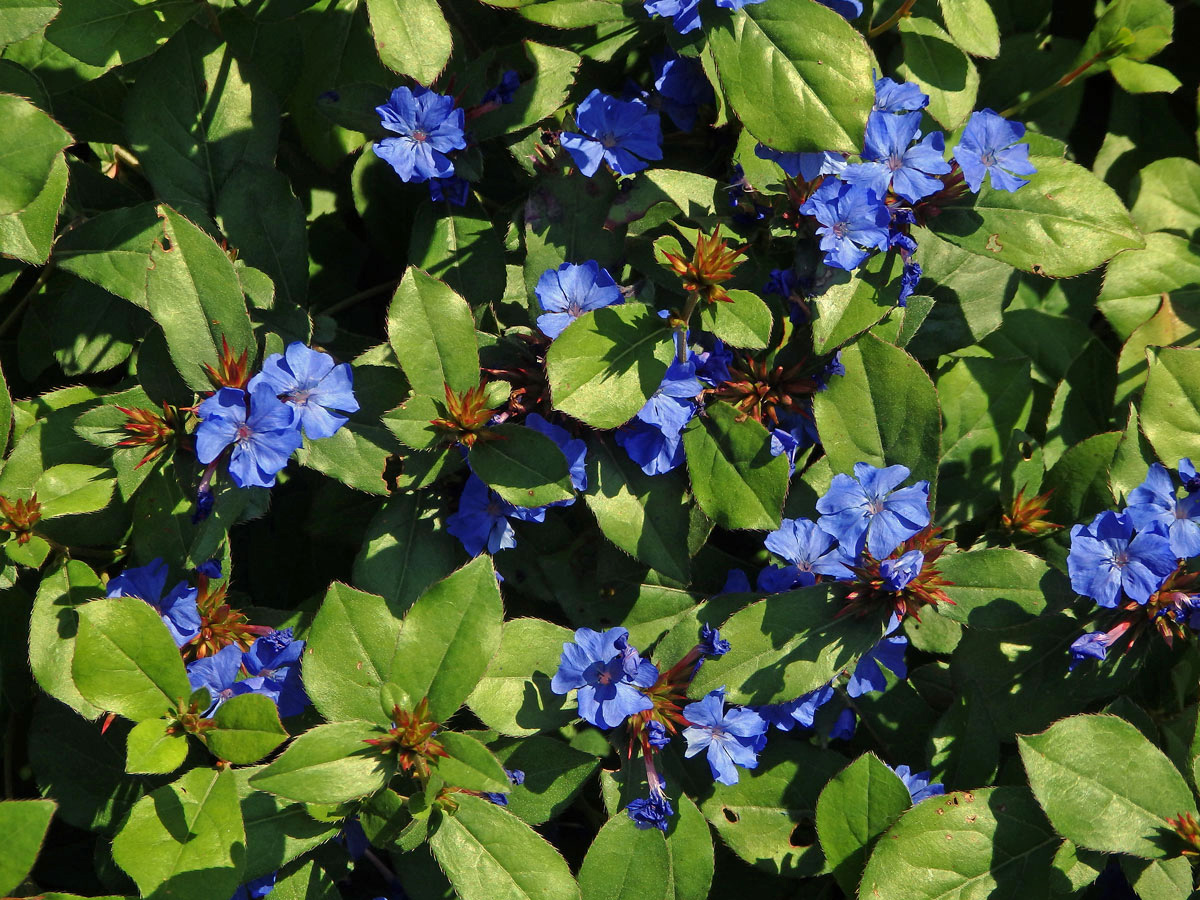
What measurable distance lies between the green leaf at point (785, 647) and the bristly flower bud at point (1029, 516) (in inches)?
24.1

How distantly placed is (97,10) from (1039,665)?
113 inches

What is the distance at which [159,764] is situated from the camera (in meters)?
2.17

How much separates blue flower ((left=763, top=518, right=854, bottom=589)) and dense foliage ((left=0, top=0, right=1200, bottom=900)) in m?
0.01

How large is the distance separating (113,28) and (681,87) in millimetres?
1422

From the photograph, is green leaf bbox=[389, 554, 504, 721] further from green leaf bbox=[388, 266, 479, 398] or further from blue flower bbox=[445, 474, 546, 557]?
green leaf bbox=[388, 266, 479, 398]

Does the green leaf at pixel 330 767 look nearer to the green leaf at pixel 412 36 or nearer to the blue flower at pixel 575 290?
the blue flower at pixel 575 290

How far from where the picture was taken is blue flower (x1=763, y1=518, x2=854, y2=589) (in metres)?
2.37

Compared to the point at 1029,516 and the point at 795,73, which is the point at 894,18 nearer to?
the point at 795,73

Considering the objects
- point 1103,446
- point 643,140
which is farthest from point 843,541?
point 643,140

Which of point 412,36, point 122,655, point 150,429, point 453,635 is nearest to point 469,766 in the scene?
point 453,635

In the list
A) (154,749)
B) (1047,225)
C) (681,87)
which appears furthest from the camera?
(681,87)

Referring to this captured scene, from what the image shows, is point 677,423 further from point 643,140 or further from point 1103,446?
point 1103,446

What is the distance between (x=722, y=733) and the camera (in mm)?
2365

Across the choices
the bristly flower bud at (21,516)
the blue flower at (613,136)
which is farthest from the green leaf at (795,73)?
the bristly flower bud at (21,516)
